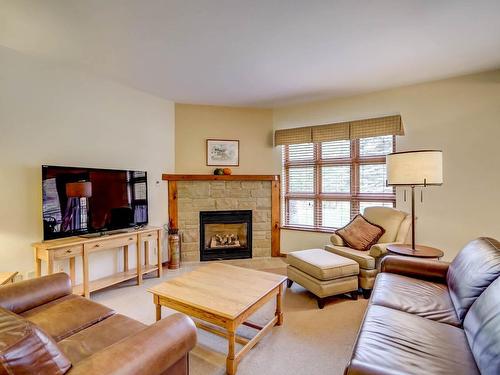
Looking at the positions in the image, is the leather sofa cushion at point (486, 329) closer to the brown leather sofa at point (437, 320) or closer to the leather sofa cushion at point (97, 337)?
the brown leather sofa at point (437, 320)

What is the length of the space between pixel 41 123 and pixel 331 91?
3525mm

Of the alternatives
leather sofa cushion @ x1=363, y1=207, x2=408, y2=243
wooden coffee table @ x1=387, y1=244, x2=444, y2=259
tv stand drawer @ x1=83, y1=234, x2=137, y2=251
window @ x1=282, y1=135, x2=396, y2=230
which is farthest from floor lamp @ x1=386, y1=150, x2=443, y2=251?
tv stand drawer @ x1=83, y1=234, x2=137, y2=251

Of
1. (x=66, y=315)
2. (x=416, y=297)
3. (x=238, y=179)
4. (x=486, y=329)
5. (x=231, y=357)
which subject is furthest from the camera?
(x=238, y=179)

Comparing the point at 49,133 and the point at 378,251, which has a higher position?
the point at 49,133

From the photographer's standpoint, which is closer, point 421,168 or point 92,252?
point 421,168

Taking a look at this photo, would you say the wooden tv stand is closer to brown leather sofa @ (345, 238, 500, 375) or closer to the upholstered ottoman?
the upholstered ottoman

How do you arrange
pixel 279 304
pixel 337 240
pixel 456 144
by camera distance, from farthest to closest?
pixel 337 240
pixel 456 144
pixel 279 304

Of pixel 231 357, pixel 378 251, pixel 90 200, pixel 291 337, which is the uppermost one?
pixel 90 200

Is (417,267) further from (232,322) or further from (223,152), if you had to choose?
(223,152)

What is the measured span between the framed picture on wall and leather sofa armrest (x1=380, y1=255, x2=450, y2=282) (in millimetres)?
2767

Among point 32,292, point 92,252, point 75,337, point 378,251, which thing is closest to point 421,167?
point 378,251

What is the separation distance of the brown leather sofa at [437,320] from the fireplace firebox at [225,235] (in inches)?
97.6

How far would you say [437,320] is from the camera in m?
1.65

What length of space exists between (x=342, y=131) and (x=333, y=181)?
79 cm
